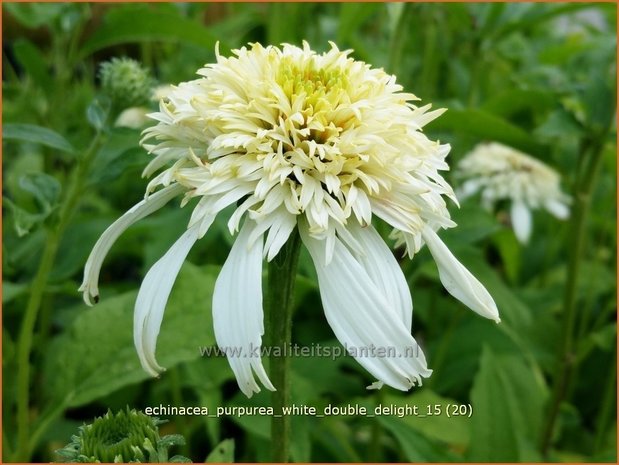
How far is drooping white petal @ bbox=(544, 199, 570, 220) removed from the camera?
1.54 metres

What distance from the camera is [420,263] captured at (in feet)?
3.64

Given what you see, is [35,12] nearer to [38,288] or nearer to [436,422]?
[38,288]

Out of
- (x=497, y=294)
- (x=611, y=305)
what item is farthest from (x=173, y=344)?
(x=611, y=305)

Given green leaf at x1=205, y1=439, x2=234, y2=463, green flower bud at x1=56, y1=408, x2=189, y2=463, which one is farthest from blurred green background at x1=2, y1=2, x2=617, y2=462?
green flower bud at x1=56, y1=408, x2=189, y2=463

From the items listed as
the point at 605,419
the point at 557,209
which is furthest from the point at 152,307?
the point at 557,209

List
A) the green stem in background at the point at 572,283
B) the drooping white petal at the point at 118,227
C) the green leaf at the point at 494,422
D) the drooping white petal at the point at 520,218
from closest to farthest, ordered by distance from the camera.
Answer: the drooping white petal at the point at 118,227 → the green leaf at the point at 494,422 → the green stem in background at the point at 572,283 → the drooping white petal at the point at 520,218

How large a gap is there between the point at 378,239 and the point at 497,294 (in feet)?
2.12

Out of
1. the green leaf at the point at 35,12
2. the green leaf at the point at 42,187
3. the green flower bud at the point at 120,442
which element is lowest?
the green flower bud at the point at 120,442

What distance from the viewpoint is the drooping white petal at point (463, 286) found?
0.58m

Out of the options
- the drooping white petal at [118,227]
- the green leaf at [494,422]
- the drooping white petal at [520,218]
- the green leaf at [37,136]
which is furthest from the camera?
the drooping white petal at [520,218]

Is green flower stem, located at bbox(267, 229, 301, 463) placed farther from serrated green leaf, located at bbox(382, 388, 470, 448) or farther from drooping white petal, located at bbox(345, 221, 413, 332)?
serrated green leaf, located at bbox(382, 388, 470, 448)

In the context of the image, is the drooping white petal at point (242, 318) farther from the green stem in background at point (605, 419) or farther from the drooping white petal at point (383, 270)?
the green stem in background at point (605, 419)

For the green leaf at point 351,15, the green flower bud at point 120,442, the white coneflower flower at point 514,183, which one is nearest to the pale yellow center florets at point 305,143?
the green flower bud at point 120,442

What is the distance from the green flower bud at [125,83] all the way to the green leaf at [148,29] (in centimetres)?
21
